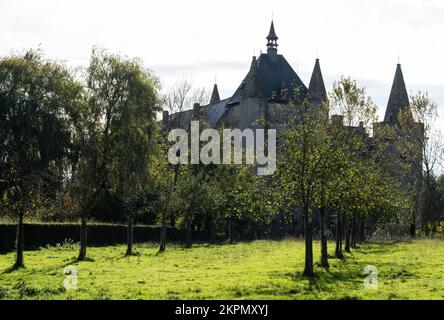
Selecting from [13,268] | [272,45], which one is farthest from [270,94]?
[13,268]

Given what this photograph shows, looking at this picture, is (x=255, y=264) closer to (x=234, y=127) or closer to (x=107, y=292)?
(x=107, y=292)

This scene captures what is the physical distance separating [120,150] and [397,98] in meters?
54.7

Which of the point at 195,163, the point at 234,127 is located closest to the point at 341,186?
the point at 195,163

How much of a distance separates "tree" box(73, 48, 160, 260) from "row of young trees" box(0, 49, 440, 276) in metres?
0.05

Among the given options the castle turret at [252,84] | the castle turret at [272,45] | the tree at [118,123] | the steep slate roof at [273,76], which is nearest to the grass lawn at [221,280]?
the tree at [118,123]

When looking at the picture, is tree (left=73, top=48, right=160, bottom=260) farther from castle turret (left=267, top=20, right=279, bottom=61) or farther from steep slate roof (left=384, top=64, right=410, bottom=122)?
steep slate roof (left=384, top=64, right=410, bottom=122)

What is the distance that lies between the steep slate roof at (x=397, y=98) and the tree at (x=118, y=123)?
170 ft

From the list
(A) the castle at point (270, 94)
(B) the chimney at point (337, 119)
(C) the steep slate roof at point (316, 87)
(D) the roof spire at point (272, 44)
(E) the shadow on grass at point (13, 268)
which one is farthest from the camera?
(D) the roof spire at point (272, 44)

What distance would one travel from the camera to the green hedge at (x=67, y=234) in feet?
122

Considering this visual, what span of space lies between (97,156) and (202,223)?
2545 cm

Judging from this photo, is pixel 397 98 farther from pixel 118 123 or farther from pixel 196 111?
pixel 118 123

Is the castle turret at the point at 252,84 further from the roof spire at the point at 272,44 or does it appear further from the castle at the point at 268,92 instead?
the roof spire at the point at 272,44

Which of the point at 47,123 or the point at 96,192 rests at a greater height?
the point at 47,123

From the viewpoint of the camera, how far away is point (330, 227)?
6166 centimetres
